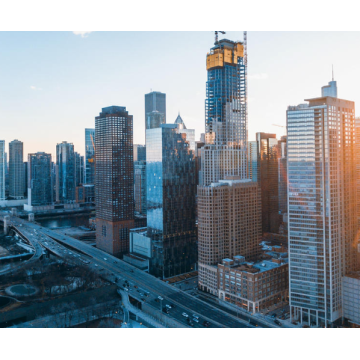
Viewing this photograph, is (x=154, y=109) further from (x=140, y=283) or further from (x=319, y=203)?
(x=319, y=203)

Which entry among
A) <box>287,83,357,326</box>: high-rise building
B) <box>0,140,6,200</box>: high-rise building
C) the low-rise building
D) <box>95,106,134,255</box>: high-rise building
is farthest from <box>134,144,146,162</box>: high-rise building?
the low-rise building

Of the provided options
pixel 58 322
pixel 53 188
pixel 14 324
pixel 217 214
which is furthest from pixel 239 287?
pixel 53 188

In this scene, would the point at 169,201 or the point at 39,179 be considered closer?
the point at 169,201

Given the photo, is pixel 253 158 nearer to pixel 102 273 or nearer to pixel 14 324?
pixel 102 273

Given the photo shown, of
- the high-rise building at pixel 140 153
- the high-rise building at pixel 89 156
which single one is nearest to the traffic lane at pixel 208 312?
the high-rise building at pixel 140 153

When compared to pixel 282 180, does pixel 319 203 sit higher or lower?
lower

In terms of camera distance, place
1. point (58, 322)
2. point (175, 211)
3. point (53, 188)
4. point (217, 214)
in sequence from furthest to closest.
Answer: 1. point (53, 188)
2. point (175, 211)
3. point (217, 214)
4. point (58, 322)

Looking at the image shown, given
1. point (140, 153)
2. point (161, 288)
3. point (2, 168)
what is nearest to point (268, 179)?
point (161, 288)
